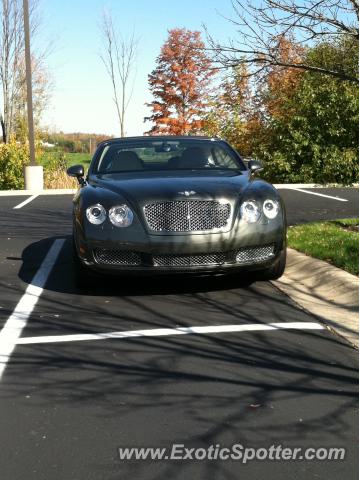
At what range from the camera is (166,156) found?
24.8 ft

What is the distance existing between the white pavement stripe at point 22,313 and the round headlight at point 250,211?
2009 mm

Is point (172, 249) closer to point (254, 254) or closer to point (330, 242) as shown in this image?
point (254, 254)

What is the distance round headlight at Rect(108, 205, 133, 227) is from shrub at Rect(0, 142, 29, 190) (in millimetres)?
16600

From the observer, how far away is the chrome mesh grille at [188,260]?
5.91 metres

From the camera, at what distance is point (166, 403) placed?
3.63m

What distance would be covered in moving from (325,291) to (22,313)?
2702mm

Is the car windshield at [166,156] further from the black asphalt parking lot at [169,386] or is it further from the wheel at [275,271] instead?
the black asphalt parking lot at [169,386]

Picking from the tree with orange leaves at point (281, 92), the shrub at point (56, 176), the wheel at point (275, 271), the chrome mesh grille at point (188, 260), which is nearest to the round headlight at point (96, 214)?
the chrome mesh grille at point (188, 260)

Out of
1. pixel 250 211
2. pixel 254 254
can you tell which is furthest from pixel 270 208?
pixel 254 254

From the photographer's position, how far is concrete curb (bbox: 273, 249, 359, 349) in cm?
520

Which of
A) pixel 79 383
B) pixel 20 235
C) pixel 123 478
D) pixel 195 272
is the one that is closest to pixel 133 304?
Result: pixel 195 272

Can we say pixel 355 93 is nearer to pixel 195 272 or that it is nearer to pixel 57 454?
pixel 195 272

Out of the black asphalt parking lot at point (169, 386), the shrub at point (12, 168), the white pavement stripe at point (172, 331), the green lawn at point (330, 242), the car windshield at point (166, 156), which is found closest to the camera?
the black asphalt parking lot at point (169, 386)

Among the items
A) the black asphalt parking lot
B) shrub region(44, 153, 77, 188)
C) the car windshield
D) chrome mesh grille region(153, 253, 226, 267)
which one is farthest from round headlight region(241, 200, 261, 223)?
shrub region(44, 153, 77, 188)
